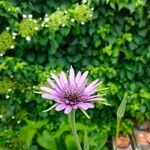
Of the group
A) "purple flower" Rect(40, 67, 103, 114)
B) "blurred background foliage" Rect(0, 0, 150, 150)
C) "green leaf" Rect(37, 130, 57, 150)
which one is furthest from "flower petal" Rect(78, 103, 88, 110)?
"blurred background foliage" Rect(0, 0, 150, 150)

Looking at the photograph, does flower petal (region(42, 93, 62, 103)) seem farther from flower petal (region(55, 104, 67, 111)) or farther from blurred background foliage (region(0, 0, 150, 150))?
blurred background foliage (region(0, 0, 150, 150))

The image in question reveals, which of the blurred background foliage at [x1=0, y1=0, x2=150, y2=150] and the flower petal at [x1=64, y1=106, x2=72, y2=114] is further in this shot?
the blurred background foliage at [x1=0, y1=0, x2=150, y2=150]

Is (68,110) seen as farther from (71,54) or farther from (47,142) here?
(71,54)

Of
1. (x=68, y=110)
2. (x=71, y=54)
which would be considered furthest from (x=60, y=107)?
(x=71, y=54)

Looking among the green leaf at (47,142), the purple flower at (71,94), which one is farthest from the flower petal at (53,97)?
the green leaf at (47,142)

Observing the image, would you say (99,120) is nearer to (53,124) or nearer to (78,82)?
(53,124)
